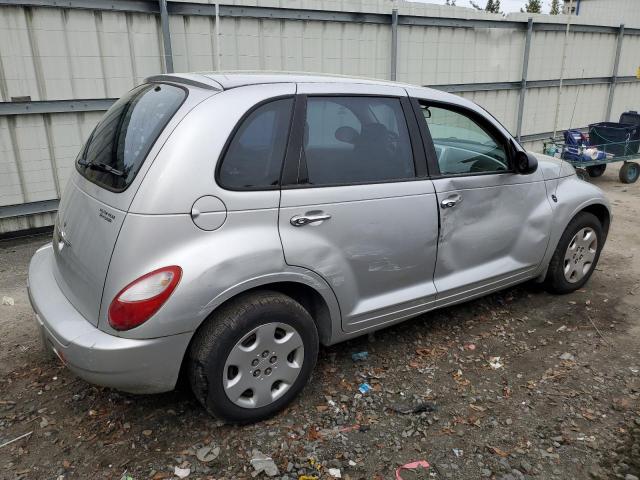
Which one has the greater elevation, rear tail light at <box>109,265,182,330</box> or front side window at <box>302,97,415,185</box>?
front side window at <box>302,97,415,185</box>

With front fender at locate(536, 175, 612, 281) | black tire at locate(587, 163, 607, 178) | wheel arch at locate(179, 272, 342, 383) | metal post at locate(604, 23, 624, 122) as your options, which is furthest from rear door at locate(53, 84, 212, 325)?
metal post at locate(604, 23, 624, 122)

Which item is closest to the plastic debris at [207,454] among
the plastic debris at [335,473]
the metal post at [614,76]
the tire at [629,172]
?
the plastic debris at [335,473]

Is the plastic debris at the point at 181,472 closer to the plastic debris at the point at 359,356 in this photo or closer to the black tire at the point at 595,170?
the plastic debris at the point at 359,356

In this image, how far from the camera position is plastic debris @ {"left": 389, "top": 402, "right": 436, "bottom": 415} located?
304 cm

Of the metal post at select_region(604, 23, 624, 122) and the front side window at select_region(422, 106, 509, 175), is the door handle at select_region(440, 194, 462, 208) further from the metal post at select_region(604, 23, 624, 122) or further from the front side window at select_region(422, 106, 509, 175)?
the metal post at select_region(604, 23, 624, 122)

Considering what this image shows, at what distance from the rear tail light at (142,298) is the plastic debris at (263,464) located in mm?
900

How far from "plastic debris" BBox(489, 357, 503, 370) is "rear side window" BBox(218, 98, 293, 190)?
1.93 m

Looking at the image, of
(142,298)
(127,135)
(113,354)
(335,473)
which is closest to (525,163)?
(335,473)

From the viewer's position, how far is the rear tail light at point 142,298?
2.38m

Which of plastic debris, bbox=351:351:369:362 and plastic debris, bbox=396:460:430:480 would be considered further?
plastic debris, bbox=351:351:369:362

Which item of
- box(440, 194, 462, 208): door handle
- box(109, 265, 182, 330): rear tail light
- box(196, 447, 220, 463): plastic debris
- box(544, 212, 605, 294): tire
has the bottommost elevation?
box(196, 447, 220, 463): plastic debris

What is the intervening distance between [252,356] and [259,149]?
41.7 inches

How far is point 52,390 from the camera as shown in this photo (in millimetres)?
3191

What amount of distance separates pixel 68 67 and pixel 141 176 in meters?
3.86
